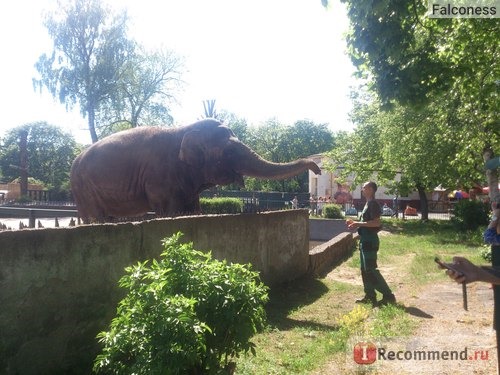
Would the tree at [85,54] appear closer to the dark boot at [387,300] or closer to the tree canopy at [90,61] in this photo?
the tree canopy at [90,61]

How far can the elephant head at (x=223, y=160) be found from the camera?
736cm

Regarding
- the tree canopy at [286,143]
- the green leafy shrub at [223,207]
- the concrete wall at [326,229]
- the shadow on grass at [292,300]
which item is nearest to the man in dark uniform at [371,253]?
the shadow on grass at [292,300]

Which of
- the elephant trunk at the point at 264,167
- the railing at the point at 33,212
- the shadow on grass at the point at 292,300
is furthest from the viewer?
the railing at the point at 33,212

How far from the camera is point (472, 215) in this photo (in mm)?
20766

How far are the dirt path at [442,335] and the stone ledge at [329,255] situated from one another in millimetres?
1896

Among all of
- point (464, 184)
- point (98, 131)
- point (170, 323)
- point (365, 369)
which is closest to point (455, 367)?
point (365, 369)

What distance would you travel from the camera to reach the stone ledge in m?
9.88

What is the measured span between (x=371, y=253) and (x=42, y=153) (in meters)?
64.3

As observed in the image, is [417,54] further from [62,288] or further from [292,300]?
[62,288]

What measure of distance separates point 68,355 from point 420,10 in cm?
705

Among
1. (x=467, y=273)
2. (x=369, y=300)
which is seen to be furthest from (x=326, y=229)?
(x=467, y=273)

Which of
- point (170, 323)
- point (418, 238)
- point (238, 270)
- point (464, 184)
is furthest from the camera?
point (464, 184)

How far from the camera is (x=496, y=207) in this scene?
5859mm

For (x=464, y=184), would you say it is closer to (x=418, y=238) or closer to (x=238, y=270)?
(x=418, y=238)
